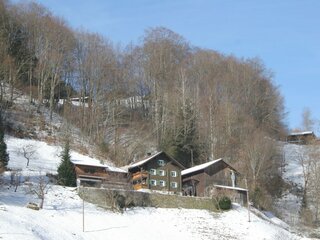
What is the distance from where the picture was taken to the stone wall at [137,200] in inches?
1751

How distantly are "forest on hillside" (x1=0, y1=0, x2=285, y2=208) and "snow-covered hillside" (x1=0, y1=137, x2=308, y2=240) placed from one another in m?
18.3

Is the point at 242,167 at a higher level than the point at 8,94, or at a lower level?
lower

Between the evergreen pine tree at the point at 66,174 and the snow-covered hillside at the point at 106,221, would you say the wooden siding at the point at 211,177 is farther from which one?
the evergreen pine tree at the point at 66,174

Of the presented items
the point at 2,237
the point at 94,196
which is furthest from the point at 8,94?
the point at 2,237

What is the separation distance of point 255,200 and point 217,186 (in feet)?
15.6

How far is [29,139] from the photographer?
2431 inches

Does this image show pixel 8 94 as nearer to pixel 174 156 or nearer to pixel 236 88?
pixel 174 156

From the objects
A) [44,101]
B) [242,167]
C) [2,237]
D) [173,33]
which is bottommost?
[2,237]

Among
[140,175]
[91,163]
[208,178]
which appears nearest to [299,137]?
[208,178]

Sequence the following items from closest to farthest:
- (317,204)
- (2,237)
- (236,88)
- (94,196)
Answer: (2,237), (94,196), (317,204), (236,88)

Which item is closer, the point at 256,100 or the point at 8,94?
the point at 8,94

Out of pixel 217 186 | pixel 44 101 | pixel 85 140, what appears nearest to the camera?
pixel 217 186

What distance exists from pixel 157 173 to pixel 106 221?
1860cm

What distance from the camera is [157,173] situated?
193 feet
